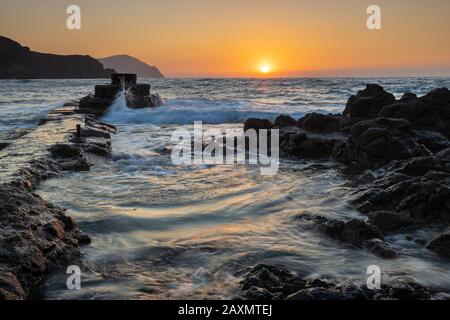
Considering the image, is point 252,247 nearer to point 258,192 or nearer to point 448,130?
point 258,192

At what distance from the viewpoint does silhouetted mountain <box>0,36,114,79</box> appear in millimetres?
122250

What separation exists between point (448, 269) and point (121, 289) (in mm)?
2814

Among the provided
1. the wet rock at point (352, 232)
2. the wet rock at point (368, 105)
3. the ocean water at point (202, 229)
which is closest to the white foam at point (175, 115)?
the wet rock at point (368, 105)

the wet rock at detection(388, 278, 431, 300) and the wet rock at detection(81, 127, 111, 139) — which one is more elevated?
the wet rock at detection(81, 127, 111, 139)

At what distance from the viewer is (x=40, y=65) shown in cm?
13400

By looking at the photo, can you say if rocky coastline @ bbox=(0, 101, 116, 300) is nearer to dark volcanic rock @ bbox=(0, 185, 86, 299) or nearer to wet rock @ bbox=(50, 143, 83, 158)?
dark volcanic rock @ bbox=(0, 185, 86, 299)

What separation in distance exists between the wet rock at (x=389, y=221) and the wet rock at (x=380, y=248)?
1.84 ft

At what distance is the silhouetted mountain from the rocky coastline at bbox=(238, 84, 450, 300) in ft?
406

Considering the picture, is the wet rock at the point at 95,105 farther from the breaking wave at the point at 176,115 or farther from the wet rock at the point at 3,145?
the wet rock at the point at 3,145

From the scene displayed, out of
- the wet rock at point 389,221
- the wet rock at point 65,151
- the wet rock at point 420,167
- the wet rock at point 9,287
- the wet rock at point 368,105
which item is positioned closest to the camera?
the wet rock at point 9,287

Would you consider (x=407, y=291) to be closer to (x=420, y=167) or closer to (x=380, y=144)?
(x=420, y=167)

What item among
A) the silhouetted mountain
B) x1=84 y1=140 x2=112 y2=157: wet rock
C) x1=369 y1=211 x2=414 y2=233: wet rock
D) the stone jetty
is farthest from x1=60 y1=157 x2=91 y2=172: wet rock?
the silhouetted mountain

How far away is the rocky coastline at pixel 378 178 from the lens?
3.48 metres

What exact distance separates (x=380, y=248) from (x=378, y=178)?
314 cm
